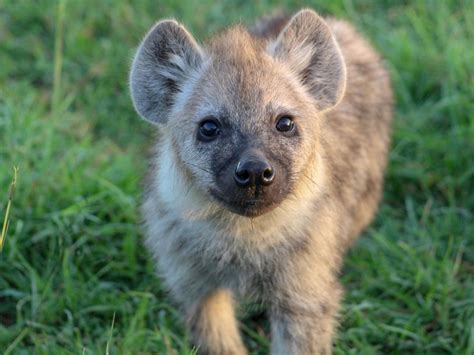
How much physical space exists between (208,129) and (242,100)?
0.59 ft

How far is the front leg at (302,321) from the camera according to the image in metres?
3.64

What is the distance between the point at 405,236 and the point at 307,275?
48.0 inches

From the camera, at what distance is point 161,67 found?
367 cm

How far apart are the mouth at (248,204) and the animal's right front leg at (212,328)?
0.65 metres

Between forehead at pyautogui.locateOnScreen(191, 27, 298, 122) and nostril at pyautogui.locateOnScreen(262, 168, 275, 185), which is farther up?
forehead at pyautogui.locateOnScreen(191, 27, 298, 122)

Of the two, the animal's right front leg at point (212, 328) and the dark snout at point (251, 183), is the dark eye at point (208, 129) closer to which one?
the dark snout at point (251, 183)

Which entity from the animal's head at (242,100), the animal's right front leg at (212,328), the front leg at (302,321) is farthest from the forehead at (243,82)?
the animal's right front leg at (212,328)

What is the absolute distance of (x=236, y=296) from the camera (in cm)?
380

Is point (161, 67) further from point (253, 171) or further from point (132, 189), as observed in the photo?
point (132, 189)

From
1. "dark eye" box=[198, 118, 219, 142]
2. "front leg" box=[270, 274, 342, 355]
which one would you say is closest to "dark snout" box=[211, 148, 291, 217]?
"dark eye" box=[198, 118, 219, 142]

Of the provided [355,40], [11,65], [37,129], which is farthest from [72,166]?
[355,40]

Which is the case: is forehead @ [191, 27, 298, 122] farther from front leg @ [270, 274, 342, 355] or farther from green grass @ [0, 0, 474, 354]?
green grass @ [0, 0, 474, 354]

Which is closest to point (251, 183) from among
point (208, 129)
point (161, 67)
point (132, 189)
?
point (208, 129)

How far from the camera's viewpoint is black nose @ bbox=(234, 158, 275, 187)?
3088 mm
